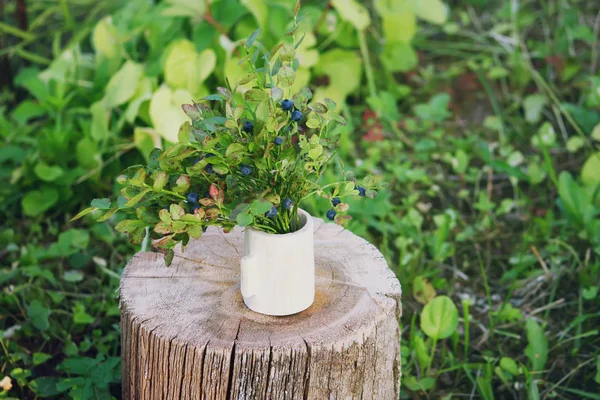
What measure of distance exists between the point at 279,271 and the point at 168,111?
108cm

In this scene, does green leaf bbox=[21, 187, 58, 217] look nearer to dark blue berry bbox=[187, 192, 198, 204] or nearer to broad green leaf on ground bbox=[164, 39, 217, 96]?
broad green leaf on ground bbox=[164, 39, 217, 96]

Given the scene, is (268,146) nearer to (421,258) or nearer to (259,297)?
A: (259,297)

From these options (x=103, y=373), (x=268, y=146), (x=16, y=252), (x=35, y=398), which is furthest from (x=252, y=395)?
(x=16, y=252)

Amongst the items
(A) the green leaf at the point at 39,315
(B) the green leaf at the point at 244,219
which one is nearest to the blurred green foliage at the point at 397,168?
(A) the green leaf at the point at 39,315

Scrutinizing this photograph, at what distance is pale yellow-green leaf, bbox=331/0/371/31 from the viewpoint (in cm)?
262

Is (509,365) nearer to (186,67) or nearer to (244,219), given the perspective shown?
(244,219)

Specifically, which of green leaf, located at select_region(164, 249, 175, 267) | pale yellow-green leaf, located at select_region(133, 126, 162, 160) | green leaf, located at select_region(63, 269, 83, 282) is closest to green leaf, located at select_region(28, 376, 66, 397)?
green leaf, located at select_region(63, 269, 83, 282)

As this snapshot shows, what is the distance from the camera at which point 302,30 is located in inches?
104

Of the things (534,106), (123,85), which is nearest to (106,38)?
(123,85)

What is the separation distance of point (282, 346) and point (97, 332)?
0.82 meters

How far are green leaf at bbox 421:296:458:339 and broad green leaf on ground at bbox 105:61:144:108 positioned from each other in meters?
1.23

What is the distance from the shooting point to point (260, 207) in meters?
1.12

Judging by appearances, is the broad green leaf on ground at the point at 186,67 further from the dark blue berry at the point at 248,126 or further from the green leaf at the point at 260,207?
the green leaf at the point at 260,207

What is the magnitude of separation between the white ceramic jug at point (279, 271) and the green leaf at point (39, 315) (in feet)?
2.53
